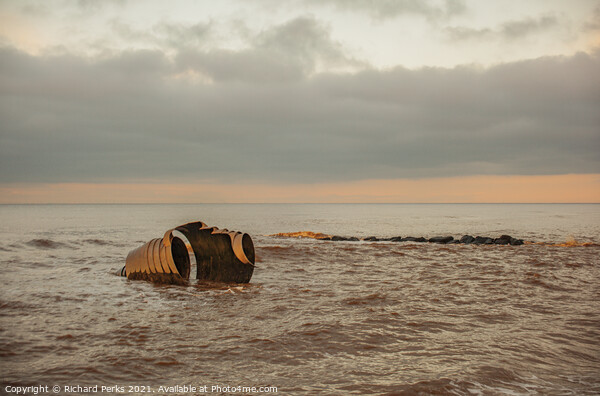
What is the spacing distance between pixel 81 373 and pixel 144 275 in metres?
6.08

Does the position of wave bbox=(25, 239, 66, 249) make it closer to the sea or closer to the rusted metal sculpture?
the sea

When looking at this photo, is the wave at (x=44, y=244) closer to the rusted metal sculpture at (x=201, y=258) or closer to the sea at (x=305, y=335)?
the sea at (x=305, y=335)

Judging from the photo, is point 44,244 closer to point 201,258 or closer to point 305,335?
point 201,258

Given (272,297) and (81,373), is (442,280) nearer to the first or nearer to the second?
(272,297)

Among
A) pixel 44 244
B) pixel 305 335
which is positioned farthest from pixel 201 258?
pixel 44 244

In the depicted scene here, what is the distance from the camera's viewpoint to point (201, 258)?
10219mm

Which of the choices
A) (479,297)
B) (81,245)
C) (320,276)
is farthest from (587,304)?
(81,245)

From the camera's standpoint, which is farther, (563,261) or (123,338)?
(563,261)

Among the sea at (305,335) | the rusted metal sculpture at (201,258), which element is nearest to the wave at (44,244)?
the sea at (305,335)

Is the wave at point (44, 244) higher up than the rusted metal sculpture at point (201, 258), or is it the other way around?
the rusted metal sculpture at point (201, 258)

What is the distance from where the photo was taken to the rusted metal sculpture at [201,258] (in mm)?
9484

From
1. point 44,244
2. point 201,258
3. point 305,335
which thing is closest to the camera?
point 305,335

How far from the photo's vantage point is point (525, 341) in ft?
16.6

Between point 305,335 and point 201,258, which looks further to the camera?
point 201,258
